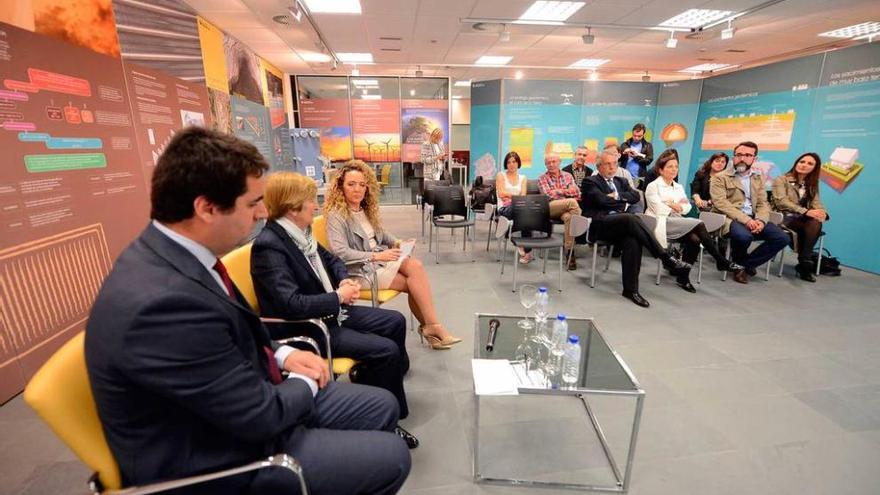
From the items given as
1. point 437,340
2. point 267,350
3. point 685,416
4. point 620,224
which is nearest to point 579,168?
point 620,224

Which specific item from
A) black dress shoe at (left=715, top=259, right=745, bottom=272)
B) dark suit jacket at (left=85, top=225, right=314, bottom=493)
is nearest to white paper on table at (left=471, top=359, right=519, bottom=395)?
dark suit jacket at (left=85, top=225, right=314, bottom=493)

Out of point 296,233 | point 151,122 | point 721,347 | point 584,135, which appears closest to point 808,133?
point 584,135

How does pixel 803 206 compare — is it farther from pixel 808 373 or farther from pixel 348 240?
pixel 348 240

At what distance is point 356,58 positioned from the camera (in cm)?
755

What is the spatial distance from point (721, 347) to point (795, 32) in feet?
19.9

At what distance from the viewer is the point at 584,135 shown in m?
7.34

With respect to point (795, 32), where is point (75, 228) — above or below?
below

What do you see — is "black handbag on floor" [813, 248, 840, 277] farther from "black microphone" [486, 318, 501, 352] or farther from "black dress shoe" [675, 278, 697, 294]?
"black microphone" [486, 318, 501, 352]

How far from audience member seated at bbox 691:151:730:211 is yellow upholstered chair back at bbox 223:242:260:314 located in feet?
15.4

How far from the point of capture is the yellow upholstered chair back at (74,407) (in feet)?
2.73

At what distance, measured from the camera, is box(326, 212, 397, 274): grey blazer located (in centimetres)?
245

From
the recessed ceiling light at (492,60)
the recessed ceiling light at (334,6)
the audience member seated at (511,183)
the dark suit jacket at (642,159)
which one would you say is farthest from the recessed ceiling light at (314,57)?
the dark suit jacket at (642,159)

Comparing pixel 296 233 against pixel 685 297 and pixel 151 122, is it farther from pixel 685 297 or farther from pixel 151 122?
pixel 685 297

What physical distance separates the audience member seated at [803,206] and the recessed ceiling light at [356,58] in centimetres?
653
